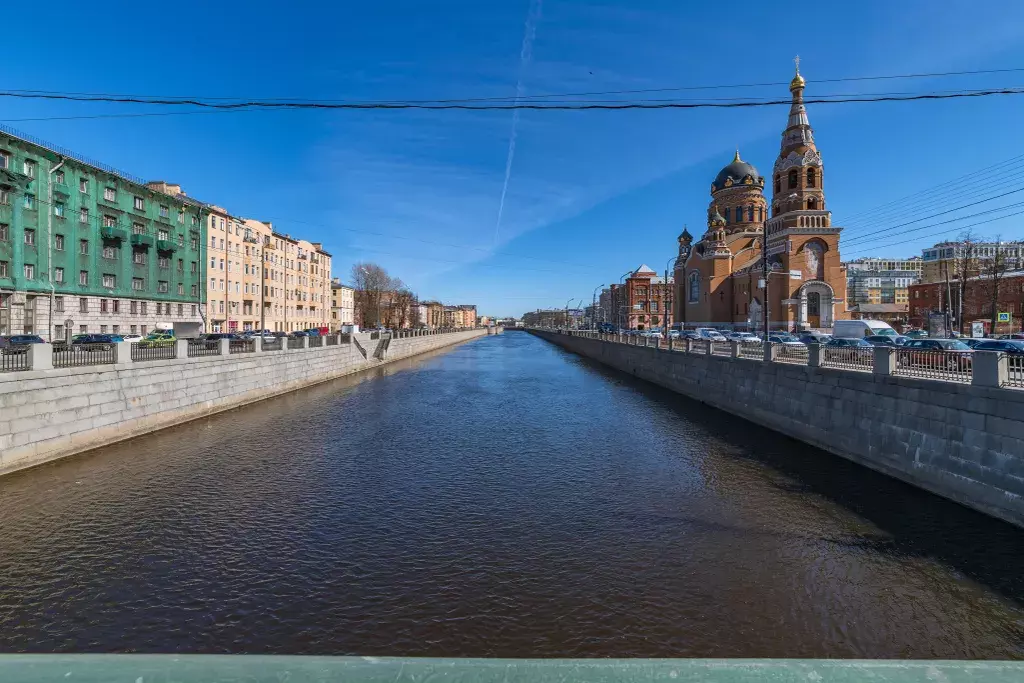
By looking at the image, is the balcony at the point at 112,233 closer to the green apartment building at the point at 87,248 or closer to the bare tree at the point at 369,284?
the green apartment building at the point at 87,248

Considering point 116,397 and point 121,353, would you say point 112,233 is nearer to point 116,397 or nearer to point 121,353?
point 121,353

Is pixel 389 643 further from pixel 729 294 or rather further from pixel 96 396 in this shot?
pixel 729 294

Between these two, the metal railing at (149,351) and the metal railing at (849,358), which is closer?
the metal railing at (849,358)

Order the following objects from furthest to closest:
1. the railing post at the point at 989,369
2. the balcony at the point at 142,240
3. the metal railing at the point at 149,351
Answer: the balcony at the point at 142,240 → the metal railing at the point at 149,351 → the railing post at the point at 989,369

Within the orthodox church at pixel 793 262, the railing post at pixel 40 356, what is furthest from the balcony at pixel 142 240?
the orthodox church at pixel 793 262

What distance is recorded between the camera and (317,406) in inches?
945

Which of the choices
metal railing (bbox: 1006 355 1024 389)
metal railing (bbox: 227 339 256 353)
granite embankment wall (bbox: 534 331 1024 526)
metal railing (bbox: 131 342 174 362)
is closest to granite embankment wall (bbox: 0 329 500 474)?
metal railing (bbox: 131 342 174 362)

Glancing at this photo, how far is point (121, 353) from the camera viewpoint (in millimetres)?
15766

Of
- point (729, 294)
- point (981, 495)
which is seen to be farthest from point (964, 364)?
point (729, 294)

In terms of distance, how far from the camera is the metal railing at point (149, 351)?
1664 centimetres

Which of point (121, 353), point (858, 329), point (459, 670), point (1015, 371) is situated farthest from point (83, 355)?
point (858, 329)

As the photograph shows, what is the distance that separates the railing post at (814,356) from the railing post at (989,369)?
574 cm

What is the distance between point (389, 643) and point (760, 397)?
1779cm

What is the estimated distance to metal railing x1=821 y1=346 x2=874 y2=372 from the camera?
1410cm
